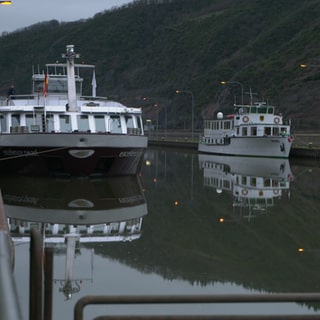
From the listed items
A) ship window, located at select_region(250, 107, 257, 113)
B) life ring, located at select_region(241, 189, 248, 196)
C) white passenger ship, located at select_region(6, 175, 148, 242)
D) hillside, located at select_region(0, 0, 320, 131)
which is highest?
hillside, located at select_region(0, 0, 320, 131)

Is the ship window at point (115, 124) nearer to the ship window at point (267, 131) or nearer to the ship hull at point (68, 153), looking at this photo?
the ship hull at point (68, 153)

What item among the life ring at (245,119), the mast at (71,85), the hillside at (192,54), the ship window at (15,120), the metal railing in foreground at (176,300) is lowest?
the life ring at (245,119)

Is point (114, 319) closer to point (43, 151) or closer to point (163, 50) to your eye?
point (43, 151)

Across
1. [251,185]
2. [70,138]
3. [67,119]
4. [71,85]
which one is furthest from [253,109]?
[70,138]

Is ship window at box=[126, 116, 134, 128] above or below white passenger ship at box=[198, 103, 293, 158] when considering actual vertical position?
above

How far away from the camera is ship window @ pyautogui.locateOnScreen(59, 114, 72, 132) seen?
80.3ft

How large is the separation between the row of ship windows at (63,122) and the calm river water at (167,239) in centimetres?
207

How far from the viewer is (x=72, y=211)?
16406 mm

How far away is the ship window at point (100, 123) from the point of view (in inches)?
980

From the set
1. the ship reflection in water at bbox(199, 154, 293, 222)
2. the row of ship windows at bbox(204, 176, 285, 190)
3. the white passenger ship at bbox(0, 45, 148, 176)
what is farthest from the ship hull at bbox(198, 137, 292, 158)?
the white passenger ship at bbox(0, 45, 148, 176)

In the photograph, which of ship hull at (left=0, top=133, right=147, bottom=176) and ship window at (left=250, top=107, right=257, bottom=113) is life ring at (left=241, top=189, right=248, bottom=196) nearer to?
ship hull at (left=0, top=133, right=147, bottom=176)

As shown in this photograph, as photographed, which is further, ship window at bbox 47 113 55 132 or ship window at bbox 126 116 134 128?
ship window at bbox 126 116 134 128

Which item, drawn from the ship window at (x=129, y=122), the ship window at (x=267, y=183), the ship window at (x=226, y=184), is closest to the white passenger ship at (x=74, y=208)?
the ship window at (x=129, y=122)

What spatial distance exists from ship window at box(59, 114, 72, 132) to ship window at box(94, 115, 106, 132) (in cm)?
99
